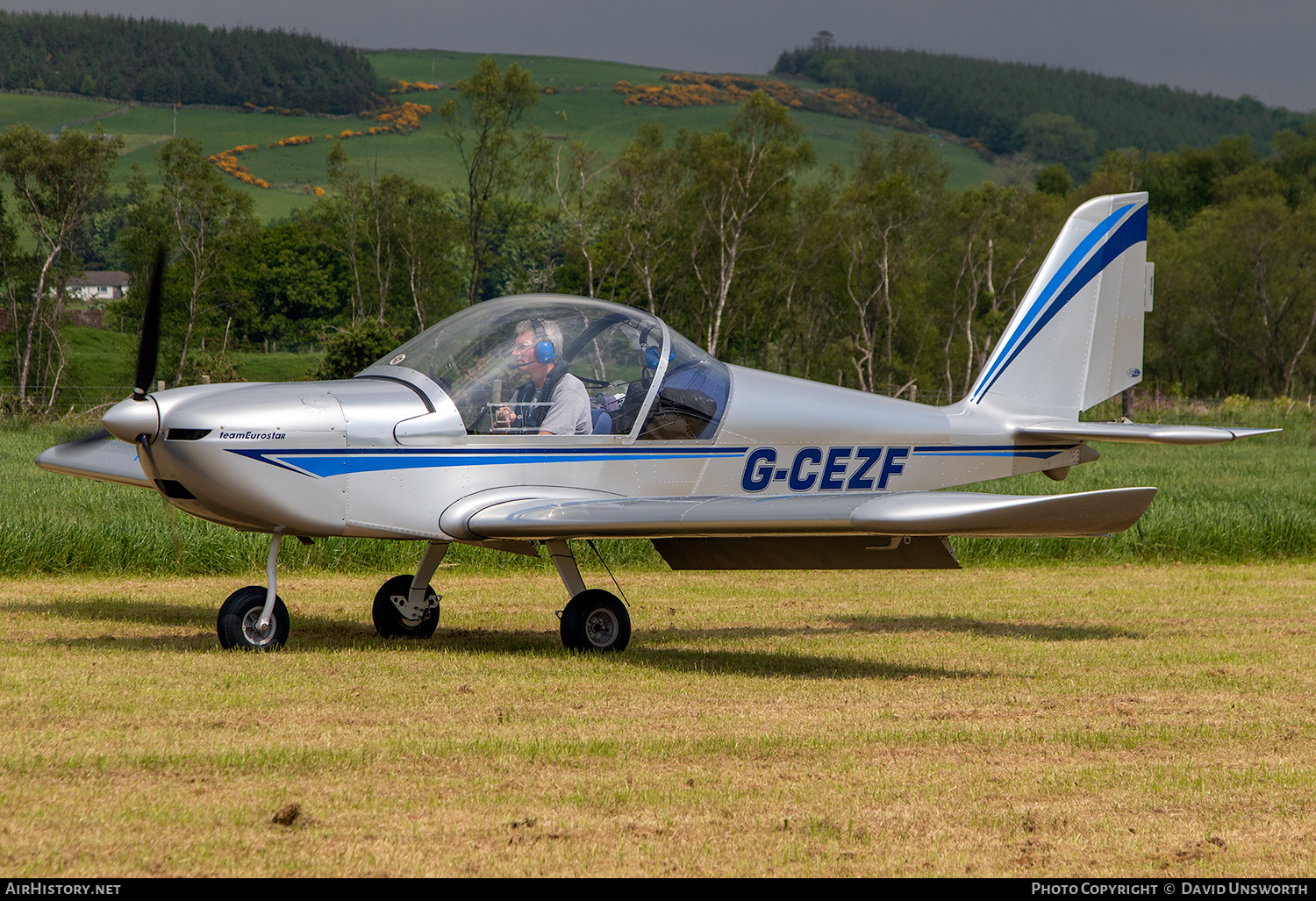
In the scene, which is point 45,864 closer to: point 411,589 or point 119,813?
point 119,813

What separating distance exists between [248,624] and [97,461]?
2.51 metres

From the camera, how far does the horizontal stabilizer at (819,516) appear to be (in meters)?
6.53

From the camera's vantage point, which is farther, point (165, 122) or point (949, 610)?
point (165, 122)

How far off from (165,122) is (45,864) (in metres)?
176

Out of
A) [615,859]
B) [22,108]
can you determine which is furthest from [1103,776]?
[22,108]

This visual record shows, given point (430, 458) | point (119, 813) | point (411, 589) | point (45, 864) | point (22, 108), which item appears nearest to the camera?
point (45, 864)

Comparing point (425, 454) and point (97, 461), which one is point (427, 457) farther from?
point (97, 461)

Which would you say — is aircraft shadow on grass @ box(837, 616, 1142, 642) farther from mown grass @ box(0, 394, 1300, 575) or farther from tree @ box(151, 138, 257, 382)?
tree @ box(151, 138, 257, 382)

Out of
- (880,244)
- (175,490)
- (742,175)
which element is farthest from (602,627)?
(880,244)

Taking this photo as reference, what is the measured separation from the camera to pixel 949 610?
35.9 feet

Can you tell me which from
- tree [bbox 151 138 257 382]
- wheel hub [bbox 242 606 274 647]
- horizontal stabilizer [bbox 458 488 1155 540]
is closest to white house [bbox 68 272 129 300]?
tree [bbox 151 138 257 382]

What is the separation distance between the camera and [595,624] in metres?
8.41

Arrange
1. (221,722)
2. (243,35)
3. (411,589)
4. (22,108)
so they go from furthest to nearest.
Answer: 1. (243,35)
2. (22,108)
3. (411,589)
4. (221,722)
